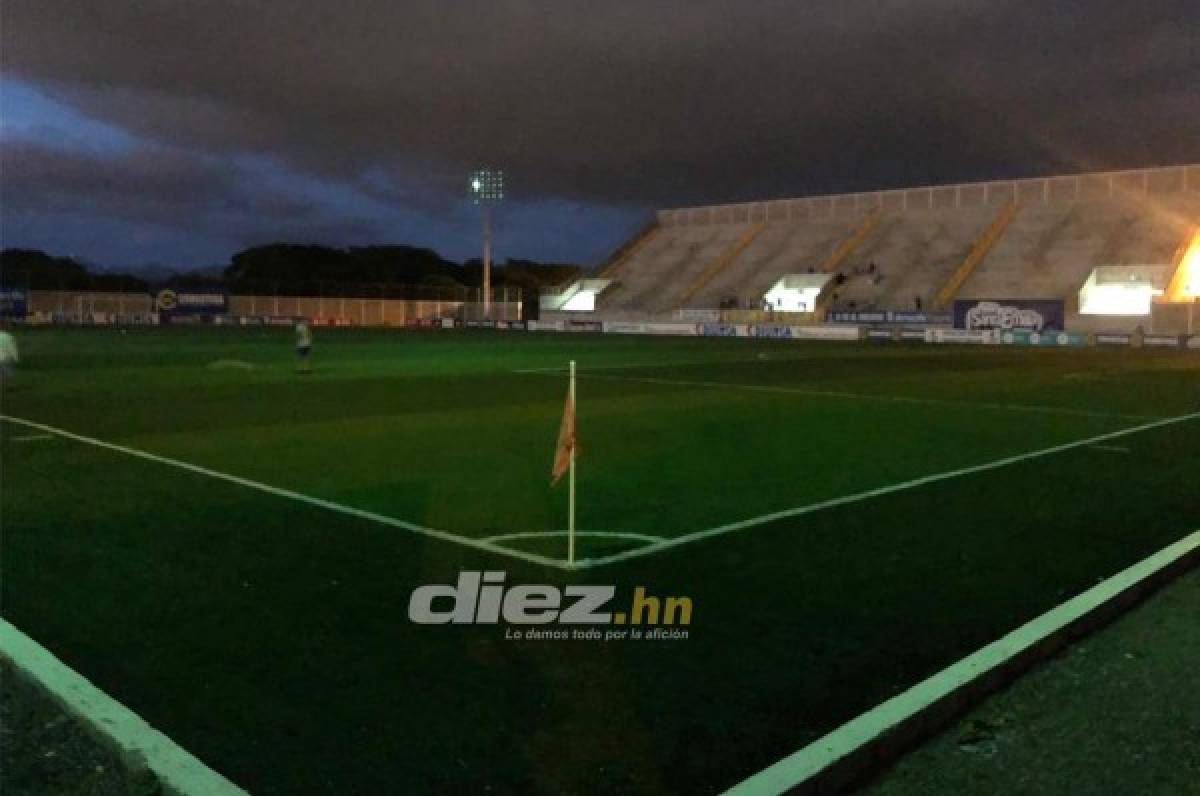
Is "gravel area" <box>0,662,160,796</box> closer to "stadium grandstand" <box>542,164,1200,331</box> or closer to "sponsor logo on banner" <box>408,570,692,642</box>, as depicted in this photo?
"sponsor logo on banner" <box>408,570,692,642</box>

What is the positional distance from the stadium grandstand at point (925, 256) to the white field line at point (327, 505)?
5027cm

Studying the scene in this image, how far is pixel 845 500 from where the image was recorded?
416 inches

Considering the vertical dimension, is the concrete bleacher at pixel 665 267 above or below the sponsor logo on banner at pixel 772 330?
above

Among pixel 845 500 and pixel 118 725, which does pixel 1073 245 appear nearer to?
pixel 845 500

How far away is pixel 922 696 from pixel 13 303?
237 ft

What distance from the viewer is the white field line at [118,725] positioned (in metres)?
4.19

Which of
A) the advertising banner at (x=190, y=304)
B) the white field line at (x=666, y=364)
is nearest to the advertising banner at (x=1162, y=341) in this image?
the white field line at (x=666, y=364)

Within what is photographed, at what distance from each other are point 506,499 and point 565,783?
625 centimetres

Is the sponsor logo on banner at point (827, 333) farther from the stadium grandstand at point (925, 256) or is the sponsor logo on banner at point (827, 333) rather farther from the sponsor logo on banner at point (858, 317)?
the stadium grandstand at point (925, 256)

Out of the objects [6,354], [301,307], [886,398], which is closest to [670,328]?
[301,307]

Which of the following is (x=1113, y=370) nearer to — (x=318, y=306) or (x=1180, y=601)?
(x=1180, y=601)

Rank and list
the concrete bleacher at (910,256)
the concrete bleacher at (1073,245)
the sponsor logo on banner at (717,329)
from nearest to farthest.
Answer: the concrete bleacher at (1073,245) < the sponsor logo on banner at (717,329) < the concrete bleacher at (910,256)

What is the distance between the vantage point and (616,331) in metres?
68.9

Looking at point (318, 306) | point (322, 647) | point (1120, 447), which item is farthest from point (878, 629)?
point (318, 306)
